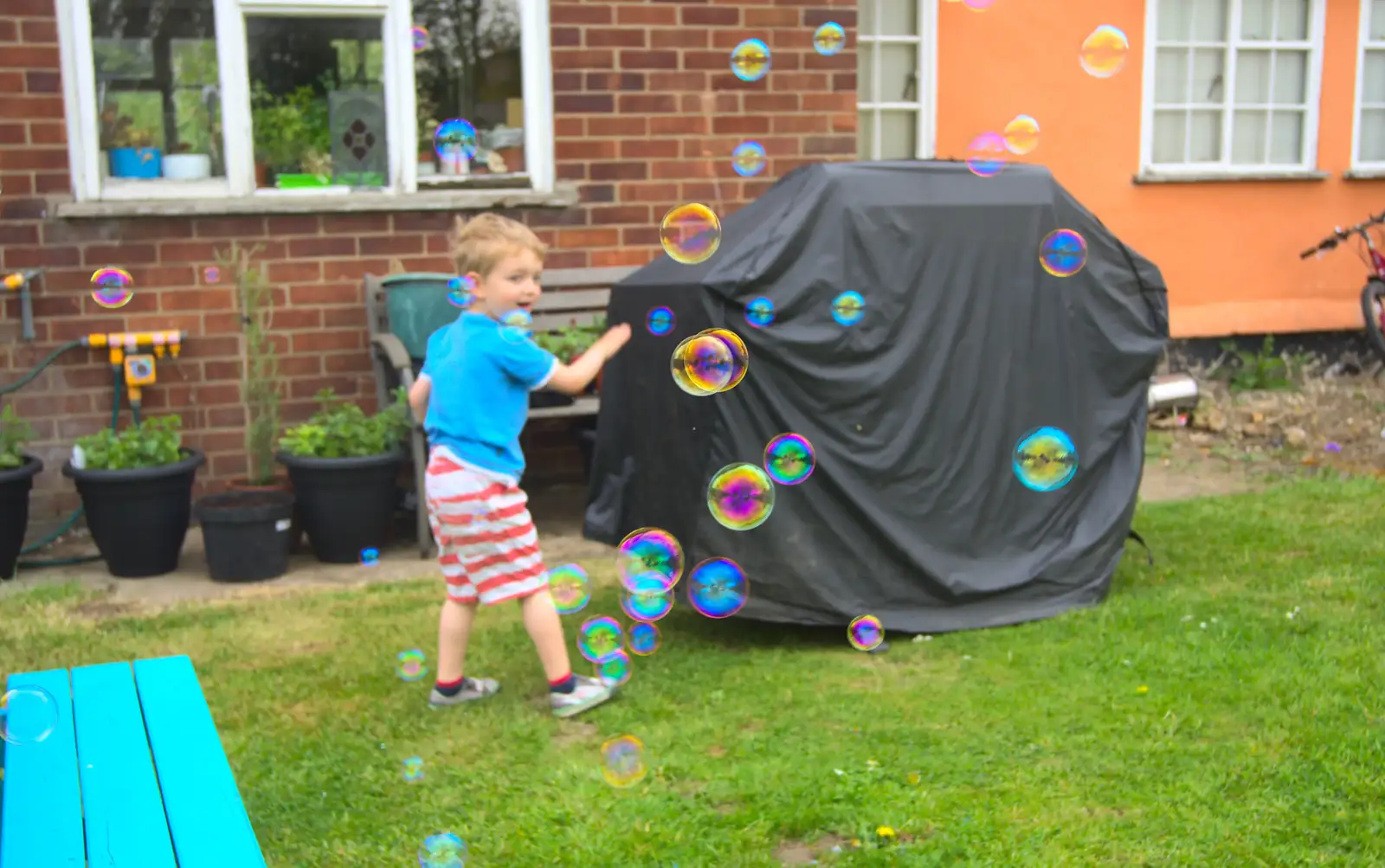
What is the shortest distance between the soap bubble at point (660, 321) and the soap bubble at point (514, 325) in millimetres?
559

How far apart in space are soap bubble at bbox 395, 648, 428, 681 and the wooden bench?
5.46 ft

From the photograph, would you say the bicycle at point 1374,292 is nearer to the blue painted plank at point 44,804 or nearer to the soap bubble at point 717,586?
the soap bubble at point 717,586

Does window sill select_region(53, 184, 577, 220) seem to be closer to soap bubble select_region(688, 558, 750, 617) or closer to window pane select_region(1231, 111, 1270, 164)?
soap bubble select_region(688, 558, 750, 617)

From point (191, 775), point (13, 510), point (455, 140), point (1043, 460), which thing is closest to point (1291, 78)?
point (455, 140)

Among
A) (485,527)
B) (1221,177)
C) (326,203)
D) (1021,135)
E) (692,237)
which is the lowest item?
(485,527)

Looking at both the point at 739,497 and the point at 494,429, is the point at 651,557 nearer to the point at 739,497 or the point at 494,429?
the point at 739,497

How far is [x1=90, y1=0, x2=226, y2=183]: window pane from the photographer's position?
631cm

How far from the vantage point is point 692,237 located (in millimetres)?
4445

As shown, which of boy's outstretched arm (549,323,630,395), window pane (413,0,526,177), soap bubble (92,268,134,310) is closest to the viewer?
boy's outstretched arm (549,323,630,395)

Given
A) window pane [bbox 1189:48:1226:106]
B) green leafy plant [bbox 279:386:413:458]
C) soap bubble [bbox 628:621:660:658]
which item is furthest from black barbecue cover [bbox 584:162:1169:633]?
window pane [bbox 1189:48:1226:106]

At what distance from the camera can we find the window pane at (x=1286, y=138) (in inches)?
404

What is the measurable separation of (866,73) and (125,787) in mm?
7747

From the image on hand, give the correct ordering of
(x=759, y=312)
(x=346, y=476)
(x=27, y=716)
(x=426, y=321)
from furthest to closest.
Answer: (x=426, y=321)
(x=346, y=476)
(x=759, y=312)
(x=27, y=716)

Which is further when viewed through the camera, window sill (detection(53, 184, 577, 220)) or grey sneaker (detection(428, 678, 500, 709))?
window sill (detection(53, 184, 577, 220))
